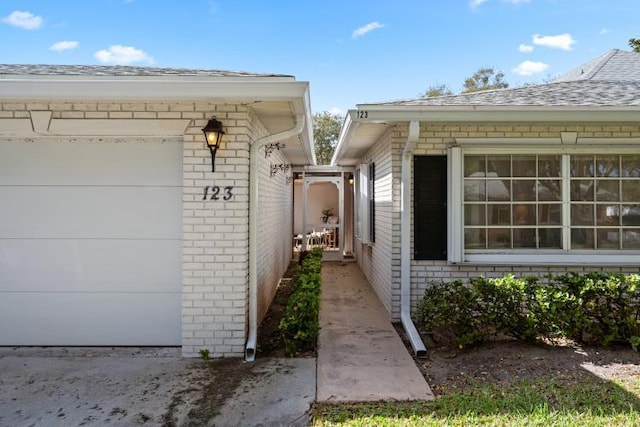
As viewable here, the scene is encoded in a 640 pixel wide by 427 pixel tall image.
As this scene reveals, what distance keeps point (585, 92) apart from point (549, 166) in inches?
51.3

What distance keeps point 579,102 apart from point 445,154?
5.21 ft

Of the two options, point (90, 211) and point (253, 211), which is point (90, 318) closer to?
point (90, 211)

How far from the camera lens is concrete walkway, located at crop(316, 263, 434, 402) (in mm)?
3273

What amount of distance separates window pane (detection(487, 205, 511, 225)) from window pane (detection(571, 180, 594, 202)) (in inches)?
32.2

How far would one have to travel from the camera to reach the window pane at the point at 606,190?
5.14 m

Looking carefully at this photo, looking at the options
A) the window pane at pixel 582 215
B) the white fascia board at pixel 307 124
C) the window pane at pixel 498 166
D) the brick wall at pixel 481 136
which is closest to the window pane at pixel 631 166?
the brick wall at pixel 481 136

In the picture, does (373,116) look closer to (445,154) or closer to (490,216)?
(445,154)

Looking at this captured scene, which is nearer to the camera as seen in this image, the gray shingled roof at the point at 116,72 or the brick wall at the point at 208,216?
the gray shingled roof at the point at 116,72

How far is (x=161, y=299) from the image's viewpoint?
4262 millimetres

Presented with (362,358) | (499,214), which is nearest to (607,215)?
(499,214)

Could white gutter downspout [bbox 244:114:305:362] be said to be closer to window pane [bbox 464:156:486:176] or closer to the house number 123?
the house number 123

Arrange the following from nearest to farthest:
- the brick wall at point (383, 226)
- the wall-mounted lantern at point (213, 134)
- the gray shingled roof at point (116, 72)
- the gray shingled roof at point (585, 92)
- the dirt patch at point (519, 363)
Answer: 1. the dirt patch at point (519, 363)
2. the gray shingled roof at point (116, 72)
3. the wall-mounted lantern at point (213, 134)
4. the gray shingled roof at point (585, 92)
5. the brick wall at point (383, 226)

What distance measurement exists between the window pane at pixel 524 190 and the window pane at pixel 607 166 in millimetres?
825

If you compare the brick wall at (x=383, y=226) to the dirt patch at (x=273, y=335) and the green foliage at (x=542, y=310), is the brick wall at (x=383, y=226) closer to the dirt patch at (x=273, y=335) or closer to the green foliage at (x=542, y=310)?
the green foliage at (x=542, y=310)
